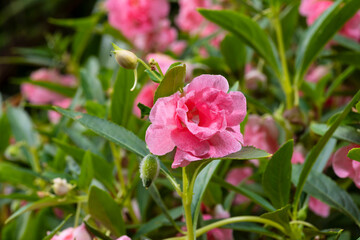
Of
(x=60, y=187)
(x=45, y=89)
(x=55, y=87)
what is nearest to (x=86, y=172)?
(x=60, y=187)

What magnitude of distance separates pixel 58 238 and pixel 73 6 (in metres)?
2.15

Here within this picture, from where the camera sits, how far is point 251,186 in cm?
67

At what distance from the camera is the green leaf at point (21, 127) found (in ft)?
2.93

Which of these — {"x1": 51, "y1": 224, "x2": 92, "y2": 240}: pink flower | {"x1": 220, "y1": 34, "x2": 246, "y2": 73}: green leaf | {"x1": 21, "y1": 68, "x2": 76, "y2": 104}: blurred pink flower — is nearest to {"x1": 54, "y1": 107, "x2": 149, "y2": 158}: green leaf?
{"x1": 51, "y1": 224, "x2": 92, "y2": 240}: pink flower

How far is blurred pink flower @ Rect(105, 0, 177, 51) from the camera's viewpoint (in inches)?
44.1

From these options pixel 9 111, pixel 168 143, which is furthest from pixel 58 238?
pixel 9 111

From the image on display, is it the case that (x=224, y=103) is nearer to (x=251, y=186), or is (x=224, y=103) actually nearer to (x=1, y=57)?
(x=251, y=186)

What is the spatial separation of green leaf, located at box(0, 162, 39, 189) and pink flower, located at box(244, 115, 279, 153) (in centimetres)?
37

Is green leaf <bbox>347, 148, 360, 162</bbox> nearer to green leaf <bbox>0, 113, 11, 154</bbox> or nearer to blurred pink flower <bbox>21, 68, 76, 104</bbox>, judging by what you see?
green leaf <bbox>0, 113, 11, 154</bbox>

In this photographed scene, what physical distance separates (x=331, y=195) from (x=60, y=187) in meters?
0.37

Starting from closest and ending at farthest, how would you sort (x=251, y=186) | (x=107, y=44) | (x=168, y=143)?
(x=168, y=143) < (x=251, y=186) < (x=107, y=44)

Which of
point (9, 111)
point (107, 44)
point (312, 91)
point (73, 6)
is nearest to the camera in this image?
point (312, 91)

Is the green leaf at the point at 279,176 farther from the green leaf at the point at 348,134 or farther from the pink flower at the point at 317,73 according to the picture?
the pink flower at the point at 317,73

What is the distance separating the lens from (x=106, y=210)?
0.55 meters
